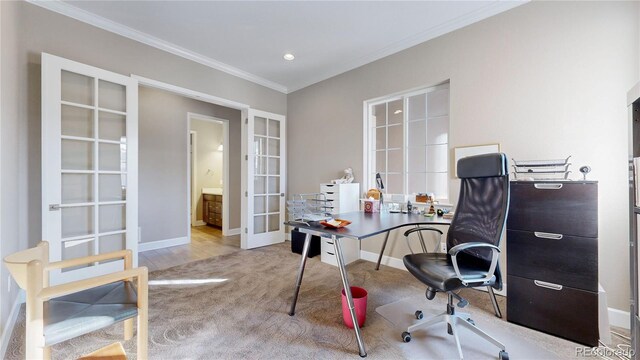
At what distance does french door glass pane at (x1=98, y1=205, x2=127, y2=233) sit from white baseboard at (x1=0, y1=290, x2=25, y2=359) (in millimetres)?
752

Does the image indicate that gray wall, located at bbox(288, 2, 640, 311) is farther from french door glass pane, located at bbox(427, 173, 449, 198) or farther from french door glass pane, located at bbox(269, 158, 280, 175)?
french door glass pane, located at bbox(269, 158, 280, 175)

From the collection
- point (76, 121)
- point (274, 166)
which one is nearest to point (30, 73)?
point (76, 121)

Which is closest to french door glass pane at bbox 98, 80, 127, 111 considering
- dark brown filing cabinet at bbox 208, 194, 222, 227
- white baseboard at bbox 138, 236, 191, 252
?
white baseboard at bbox 138, 236, 191, 252

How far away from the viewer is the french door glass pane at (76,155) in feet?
8.12

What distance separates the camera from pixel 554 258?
1822 mm

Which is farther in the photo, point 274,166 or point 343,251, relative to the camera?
point 274,166

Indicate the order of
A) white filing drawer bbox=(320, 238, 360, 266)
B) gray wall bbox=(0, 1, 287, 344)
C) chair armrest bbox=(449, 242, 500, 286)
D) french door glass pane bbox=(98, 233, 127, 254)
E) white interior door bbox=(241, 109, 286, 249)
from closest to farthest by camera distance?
chair armrest bbox=(449, 242, 500, 286) → gray wall bbox=(0, 1, 287, 344) → french door glass pane bbox=(98, 233, 127, 254) → white filing drawer bbox=(320, 238, 360, 266) → white interior door bbox=(241, 109, 286, 249)

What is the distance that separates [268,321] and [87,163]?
2418 millimetres

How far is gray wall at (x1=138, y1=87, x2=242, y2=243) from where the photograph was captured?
4.03 meters

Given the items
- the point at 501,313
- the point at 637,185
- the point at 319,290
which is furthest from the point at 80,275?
the point at 637,185

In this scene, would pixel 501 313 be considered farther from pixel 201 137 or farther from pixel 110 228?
pixel 201 137

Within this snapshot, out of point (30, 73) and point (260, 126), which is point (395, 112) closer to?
point (260, 126)

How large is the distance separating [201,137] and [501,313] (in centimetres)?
628

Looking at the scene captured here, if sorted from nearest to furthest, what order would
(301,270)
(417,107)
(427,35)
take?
(301,270), (427,35), (417,107)
